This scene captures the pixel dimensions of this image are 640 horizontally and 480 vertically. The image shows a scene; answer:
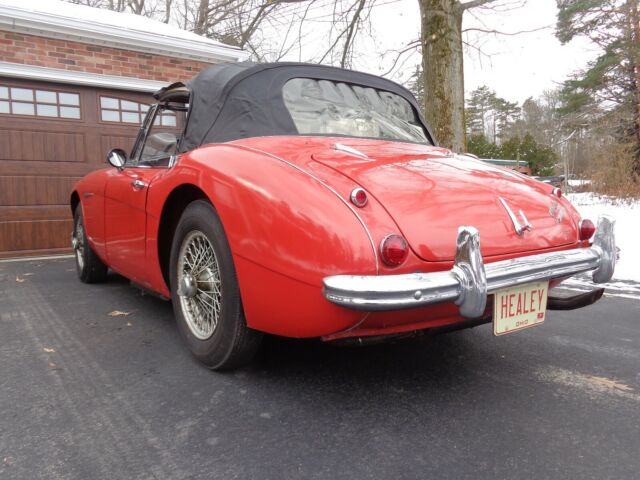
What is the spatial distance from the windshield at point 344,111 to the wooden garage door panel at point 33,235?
20.0 feet

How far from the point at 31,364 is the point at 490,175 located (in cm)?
251

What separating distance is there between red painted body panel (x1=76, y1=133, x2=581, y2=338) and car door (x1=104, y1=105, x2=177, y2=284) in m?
0.53

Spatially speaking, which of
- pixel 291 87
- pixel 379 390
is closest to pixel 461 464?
pixel 379 390

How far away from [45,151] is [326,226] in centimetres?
702

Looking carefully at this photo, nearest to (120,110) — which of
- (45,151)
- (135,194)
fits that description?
(45,151)

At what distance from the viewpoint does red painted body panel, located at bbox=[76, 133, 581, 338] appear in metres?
1.75

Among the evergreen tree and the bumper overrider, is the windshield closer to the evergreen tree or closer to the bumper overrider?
the bumper overrider

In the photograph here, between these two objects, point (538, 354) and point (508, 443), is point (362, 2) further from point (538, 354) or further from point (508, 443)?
point (508, 443)

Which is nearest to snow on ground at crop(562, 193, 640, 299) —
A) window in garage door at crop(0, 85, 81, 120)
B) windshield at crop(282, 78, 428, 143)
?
windshield at crop(282, 78, 428, 143)

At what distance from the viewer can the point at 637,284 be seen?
15.3ft

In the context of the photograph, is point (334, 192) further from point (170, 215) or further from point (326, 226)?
point (170, 215)

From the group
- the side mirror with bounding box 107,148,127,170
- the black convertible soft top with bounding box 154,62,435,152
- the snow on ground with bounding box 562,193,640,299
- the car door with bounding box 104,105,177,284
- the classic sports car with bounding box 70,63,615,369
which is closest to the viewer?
the classic sports car with bounding box 70,63,615,369

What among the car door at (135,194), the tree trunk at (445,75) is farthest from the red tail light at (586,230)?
the tree trunk at (445,75)

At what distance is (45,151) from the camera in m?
7.28
